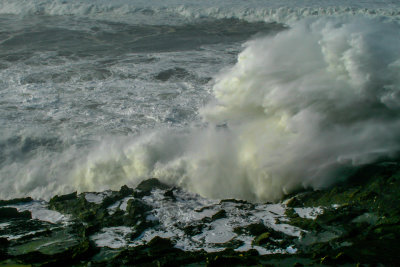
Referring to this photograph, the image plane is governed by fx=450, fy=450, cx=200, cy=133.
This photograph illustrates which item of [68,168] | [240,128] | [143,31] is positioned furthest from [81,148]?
[143,31]

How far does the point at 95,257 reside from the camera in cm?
539

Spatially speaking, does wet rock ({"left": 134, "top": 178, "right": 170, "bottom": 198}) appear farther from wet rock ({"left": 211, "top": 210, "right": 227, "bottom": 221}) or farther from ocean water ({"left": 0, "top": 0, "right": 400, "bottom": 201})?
wet rock ({"left": 211, "top": 210, "right": 227, "bottom": 221})

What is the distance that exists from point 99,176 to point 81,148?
109 centimetres

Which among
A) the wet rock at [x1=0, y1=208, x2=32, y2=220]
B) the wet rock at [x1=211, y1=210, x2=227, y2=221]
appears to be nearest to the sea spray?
the wet rock at [x1=211, y1=210, x2=227, y2=221]

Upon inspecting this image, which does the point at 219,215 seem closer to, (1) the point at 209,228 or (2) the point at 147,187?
(1) the point at 209,228

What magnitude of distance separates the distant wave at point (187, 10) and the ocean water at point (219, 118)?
11.9m

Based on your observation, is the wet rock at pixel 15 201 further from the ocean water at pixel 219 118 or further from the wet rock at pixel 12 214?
Result: the ocean water at pixel 219 118

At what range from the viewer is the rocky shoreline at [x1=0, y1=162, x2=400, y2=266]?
5168 mm

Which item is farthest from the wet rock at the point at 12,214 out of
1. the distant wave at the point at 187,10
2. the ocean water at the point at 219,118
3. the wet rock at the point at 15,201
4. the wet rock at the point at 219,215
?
the distant wave at the point at 187,10

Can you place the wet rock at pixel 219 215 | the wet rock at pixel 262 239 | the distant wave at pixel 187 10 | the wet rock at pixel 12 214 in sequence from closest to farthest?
1. the wet rock at pixel 262 239
2. the wet rock at pixel 219 215
3. the wet rock at pixel 12 214
4. the distant wave at pixel 187 10

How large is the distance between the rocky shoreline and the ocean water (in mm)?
713

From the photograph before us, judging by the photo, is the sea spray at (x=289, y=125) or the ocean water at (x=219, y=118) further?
the ocean water at (x=219, y=118)

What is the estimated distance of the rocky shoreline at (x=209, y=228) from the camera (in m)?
5.17

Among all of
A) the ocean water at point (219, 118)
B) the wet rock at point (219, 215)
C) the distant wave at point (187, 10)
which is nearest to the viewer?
the wet rock at point (219, 215)
